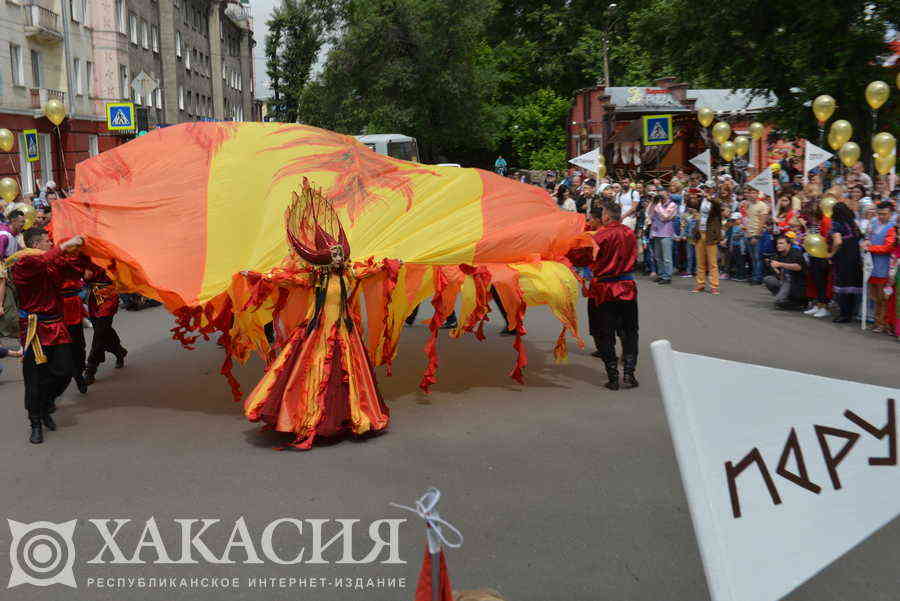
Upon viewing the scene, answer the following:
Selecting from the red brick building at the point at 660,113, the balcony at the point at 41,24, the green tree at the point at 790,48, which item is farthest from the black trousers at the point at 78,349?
the balcony at the point at 41,24

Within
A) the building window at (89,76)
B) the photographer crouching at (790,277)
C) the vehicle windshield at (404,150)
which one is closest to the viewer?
the photographer crouching at (790,277)

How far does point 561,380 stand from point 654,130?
14250mm

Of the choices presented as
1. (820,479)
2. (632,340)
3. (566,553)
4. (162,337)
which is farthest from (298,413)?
(162,337)

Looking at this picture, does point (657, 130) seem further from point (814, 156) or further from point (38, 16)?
point (38, 16)

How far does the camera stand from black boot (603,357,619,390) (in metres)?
8.95

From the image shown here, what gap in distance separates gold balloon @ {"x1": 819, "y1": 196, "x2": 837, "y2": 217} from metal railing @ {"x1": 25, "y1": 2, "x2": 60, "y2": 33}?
27.0 meters

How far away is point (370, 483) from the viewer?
6.28 m

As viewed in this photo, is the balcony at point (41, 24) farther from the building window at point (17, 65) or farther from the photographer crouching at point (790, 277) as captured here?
the photographer crouching at point (790, 277)

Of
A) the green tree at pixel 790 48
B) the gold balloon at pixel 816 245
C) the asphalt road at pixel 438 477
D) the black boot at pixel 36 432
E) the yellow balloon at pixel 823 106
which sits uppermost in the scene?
the green tree at pixel 790 48

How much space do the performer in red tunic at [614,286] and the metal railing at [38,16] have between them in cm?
2736

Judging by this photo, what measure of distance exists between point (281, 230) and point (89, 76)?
32921mm

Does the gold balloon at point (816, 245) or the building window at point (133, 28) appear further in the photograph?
the building window at point (133, 28)

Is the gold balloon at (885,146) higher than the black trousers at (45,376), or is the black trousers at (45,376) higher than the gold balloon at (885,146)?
the gold balloon at (885,146)

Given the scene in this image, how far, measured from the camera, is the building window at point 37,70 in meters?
31.0
